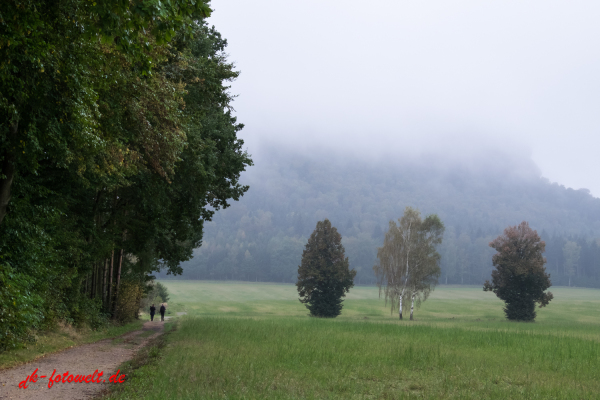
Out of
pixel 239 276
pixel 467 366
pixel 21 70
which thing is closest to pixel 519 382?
pixel 467 366

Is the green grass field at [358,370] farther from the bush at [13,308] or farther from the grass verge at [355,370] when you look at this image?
the bush at [13,308]

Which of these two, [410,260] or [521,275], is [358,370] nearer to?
[410,260]

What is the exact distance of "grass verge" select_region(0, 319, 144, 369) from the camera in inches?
455

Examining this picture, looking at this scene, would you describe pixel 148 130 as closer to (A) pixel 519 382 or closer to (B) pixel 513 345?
(A) pixel 519 382

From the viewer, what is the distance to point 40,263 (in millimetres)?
14727

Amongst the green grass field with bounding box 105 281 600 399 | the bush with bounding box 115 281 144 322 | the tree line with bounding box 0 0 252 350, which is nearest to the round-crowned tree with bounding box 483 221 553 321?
the green grass field with bounding box 105 281 600 399

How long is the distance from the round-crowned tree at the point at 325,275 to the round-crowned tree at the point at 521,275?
55.9 feet

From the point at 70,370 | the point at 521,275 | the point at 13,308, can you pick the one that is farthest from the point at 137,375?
the point at 521,275

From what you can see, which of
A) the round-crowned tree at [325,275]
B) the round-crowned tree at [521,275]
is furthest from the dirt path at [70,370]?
the round-crowned tree at [521,275]

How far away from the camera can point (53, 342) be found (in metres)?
15.4

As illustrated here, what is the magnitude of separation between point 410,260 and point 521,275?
12167 millimetres

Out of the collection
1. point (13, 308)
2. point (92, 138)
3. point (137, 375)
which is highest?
point (92, 138)

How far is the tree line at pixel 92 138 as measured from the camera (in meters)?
8.55

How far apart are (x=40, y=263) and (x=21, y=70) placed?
23.9 feet
